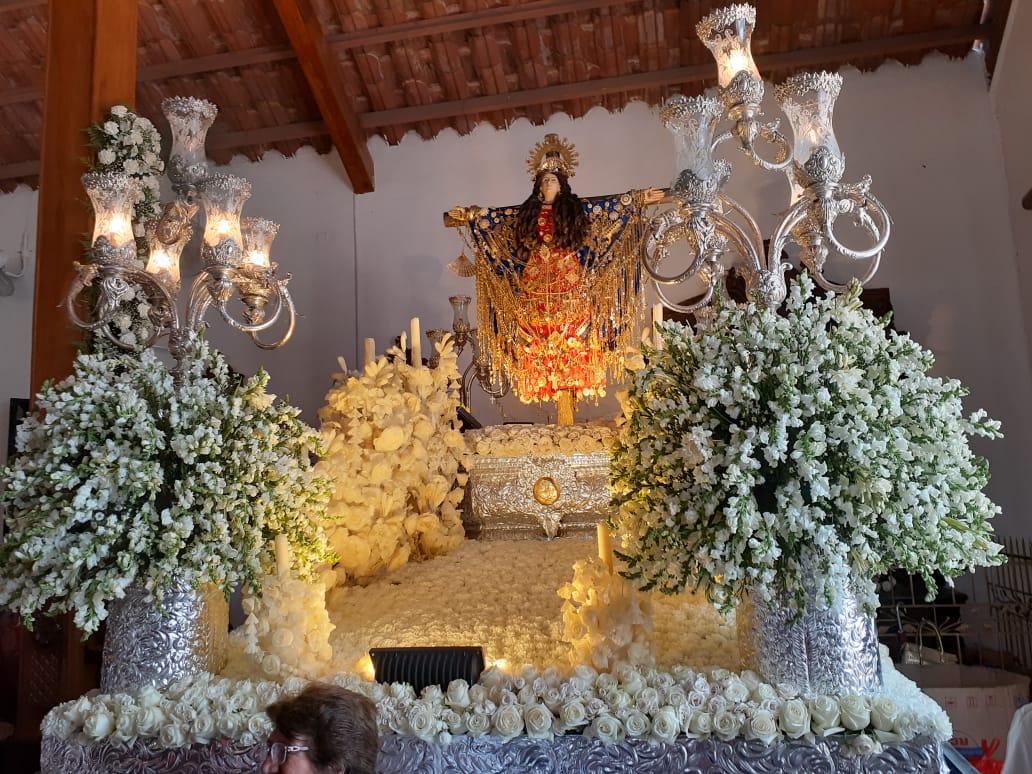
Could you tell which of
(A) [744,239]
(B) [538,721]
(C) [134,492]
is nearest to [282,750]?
(B) [538,721]

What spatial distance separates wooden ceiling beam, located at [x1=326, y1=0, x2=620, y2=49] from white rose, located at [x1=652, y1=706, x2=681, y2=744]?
5.34m

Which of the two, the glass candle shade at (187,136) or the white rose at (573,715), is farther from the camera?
the glass candle shade at (187,136)

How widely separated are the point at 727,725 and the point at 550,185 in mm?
3190

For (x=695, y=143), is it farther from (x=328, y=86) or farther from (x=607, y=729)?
(x=328, y=86)

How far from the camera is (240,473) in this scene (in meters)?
1.89

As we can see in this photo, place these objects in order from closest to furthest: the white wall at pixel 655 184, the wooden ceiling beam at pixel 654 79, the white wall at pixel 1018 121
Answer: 1. the white wall at pixel 1018 121
2. the white wall at pixel 655 184
3. the wooden ceiling beam at pixel 654 79

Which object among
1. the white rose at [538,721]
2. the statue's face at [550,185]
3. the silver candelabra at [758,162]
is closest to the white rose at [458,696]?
the white rose at [538,721]

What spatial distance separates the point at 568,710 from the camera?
1536 mm

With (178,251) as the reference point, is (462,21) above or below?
above

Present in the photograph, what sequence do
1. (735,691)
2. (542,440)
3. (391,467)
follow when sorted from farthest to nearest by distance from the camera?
1. (542,440)
2. (391,467)
3. (735,691)

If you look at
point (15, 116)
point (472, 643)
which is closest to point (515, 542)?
point (472, 643)

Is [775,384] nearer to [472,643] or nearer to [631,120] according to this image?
[472,643]

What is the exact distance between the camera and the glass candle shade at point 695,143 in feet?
7.49

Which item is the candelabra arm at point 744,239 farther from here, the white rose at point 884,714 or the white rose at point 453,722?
the white rose at point 453,722
